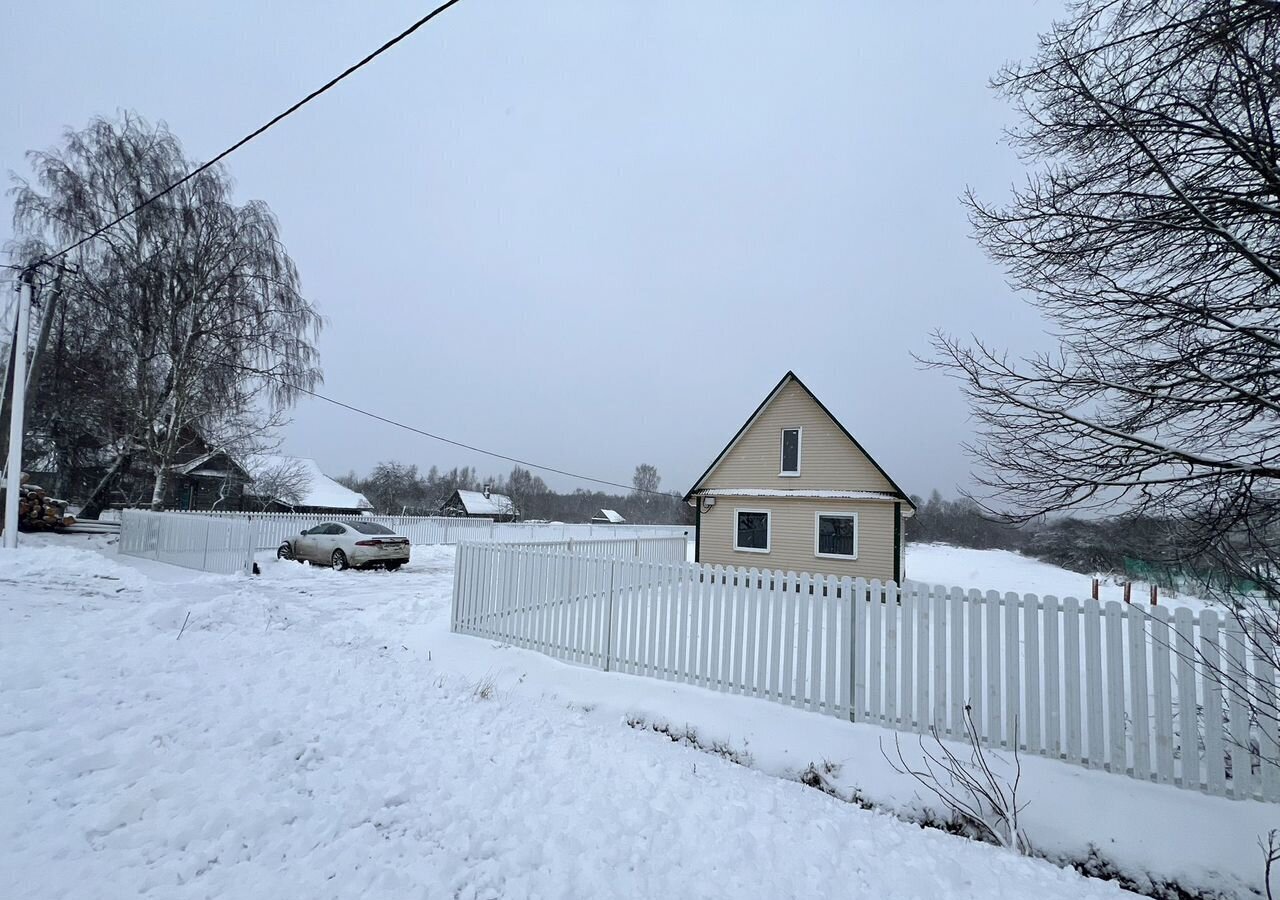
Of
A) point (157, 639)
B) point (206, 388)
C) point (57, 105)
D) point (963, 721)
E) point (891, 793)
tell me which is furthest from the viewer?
point (206, 388)

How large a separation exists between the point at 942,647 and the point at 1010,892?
1962 mm

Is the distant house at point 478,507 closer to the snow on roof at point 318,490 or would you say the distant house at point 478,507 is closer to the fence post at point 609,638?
the snow on roof at point 318,490

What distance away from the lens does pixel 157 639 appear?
195 inches

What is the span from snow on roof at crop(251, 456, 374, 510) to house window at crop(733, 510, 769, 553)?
26.4 meters

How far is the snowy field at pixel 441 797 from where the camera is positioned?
8.21 ft

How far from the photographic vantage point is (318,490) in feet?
121

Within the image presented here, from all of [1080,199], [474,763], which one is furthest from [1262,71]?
[474,763]

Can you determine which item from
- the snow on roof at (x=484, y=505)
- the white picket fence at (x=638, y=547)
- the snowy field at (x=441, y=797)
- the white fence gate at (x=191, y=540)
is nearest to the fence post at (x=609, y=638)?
the snowy field at (x=441, y=797)

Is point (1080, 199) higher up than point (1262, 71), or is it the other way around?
point (1262, 71)

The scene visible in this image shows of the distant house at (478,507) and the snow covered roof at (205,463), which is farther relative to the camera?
the distant house at (478,507)

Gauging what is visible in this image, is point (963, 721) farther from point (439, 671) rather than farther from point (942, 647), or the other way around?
point (439, 671)

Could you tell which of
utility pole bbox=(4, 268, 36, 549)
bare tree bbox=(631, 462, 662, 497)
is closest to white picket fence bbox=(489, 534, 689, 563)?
utility pole bbox=(4, 268, 36, 549)

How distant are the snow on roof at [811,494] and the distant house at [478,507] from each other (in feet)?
125

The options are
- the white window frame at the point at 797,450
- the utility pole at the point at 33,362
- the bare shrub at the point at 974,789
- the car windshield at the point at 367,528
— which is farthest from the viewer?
the white window frame at the point at 797,450
